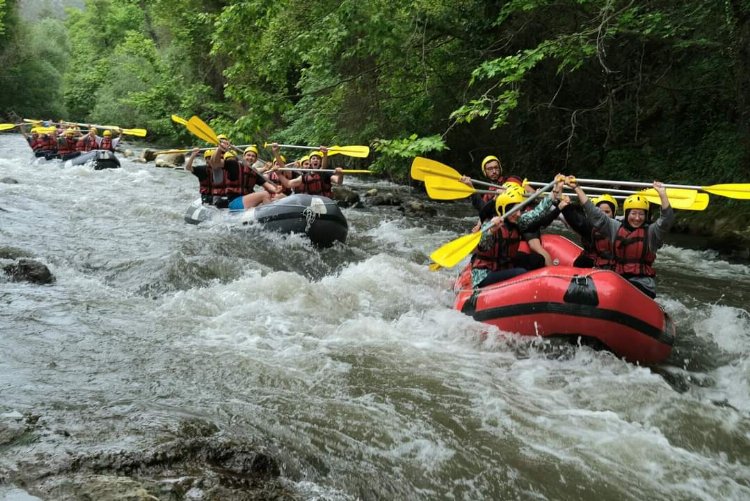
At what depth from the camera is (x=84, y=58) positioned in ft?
140

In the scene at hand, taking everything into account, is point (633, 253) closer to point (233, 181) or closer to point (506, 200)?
point (506, 200)

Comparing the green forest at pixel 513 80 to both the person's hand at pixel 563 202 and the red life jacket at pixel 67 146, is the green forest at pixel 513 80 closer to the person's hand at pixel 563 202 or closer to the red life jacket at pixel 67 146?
the person's hand at pixel 563 202

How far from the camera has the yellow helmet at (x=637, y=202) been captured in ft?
16.6

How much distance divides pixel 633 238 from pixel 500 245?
3.39 ft

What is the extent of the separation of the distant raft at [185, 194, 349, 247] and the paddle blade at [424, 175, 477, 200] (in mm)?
1790

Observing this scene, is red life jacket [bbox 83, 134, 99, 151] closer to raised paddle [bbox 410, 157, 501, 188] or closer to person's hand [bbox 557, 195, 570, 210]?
raised paddle [bbox 410, 157, 501, 188]

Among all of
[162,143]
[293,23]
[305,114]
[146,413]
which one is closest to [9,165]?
[305,114]

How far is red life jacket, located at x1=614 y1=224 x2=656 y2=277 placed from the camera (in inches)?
199

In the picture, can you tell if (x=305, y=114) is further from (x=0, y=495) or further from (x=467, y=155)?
(x=0, y=495)

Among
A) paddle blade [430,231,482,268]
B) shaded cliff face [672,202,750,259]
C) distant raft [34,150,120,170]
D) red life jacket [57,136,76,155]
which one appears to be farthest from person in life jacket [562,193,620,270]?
red life jacket [57,136,76,155]

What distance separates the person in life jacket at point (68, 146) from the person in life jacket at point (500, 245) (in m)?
13.4

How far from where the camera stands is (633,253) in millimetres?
5098

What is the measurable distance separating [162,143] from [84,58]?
1848 centimetres

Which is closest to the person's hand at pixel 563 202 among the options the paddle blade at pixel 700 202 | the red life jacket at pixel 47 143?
the paddle blade at pixel 700 202
